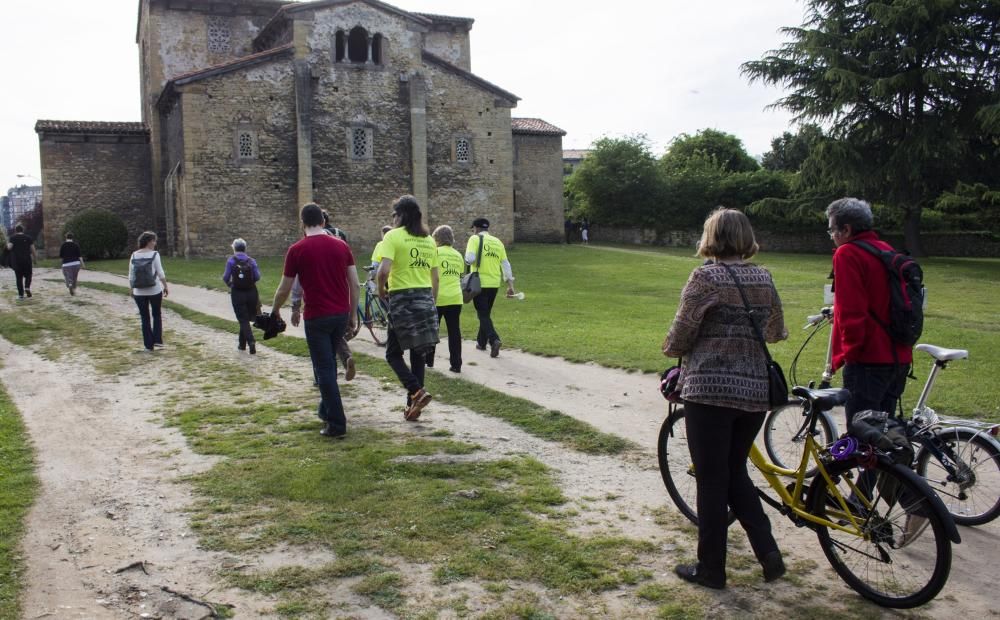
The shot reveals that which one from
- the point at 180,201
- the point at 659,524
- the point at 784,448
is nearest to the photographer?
the point at 659,524

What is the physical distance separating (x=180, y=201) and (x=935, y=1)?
2971 cm

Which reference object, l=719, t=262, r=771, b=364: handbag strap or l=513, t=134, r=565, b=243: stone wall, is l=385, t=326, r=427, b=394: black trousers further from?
l=513, t=134, r=565, b=243: stone wall

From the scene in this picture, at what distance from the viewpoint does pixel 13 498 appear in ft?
18.3

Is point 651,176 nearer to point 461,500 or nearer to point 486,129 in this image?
point 486,129

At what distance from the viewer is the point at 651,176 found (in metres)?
46.6

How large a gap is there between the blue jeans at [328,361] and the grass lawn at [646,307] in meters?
4.45

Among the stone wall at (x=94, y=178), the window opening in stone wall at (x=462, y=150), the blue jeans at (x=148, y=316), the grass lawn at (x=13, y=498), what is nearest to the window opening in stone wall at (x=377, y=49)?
the window opening in stone wall at (x=462, y=150)

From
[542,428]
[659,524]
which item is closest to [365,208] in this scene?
[542,428]

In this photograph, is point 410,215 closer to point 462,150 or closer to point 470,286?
point 470,286

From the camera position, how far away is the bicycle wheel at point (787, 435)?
5707 mm

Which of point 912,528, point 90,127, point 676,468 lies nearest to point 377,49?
point 90,127

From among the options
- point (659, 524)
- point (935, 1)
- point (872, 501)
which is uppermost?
point (935, 1)

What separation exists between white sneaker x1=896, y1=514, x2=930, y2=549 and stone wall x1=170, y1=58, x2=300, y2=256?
1245 inches

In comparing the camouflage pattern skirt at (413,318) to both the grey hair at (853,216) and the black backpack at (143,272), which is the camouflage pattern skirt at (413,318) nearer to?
the grey hair at (853,216)
